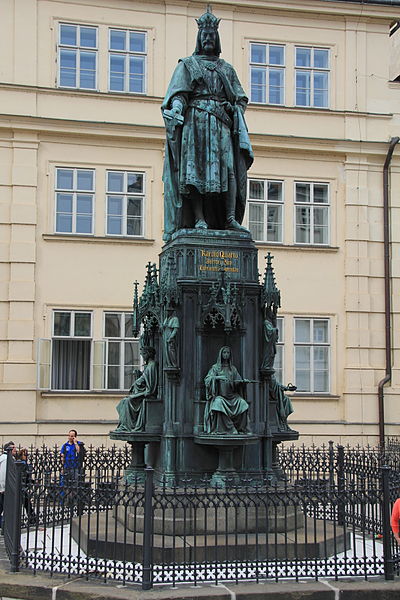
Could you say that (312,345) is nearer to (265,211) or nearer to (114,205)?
(265,211)

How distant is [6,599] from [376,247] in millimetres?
16743

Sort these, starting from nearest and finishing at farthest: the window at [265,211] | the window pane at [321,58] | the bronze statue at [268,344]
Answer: the bronze statue at [268,344] < the window at [265,211] < the window pane at [321,58]

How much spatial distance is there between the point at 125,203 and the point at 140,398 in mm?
11895

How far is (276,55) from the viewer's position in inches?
922

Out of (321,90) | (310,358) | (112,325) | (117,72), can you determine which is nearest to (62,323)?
(112,325)

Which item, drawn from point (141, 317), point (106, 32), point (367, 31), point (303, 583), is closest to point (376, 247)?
point (367, 31)

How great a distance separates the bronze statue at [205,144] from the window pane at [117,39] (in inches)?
459

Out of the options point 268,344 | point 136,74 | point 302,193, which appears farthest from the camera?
point 302,193

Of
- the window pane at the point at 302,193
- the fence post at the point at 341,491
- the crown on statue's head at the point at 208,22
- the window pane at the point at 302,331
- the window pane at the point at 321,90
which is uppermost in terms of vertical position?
the window pane at the point at 321,90

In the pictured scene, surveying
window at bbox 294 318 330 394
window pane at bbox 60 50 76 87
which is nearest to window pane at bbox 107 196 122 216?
window pane at bbox 60 50 76 87

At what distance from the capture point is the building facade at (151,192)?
2127 centimetres

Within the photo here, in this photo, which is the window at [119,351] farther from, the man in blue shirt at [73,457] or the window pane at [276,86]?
the window pane at [276,86]

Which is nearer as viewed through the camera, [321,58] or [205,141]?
[205,141]

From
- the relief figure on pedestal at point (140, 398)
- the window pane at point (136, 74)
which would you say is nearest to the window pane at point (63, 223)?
the window pane at point (136, 74)
